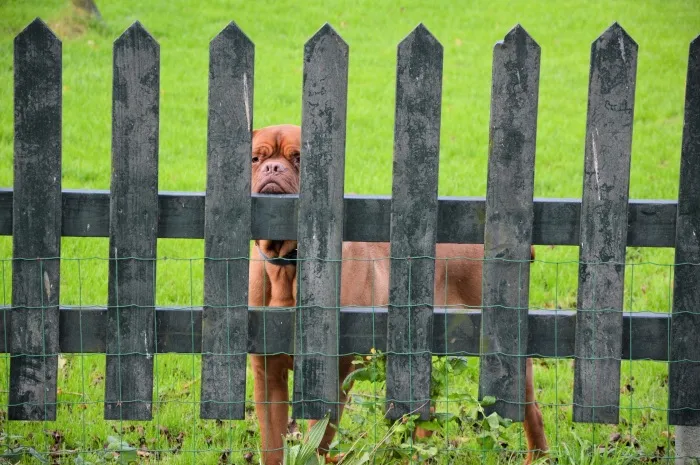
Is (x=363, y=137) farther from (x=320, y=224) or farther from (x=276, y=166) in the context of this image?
(x=320, y=224)

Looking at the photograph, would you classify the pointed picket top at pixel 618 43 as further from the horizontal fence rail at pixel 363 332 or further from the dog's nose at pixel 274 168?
the dog's nose at pixel 274 168

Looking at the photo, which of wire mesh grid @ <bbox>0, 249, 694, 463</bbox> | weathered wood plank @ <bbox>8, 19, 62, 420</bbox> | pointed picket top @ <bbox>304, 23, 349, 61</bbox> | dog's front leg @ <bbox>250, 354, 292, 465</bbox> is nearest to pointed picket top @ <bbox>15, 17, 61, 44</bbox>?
weathered wood plank @ <bbox>8, 19, 62, 420</bbox>

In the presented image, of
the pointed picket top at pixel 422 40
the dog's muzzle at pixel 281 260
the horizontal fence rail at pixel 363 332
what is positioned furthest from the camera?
the dog's muzzle at pixel 281 260

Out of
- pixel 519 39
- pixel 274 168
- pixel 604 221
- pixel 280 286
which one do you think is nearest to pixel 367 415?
pixel 280 286

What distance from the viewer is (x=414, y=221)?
12.3ft

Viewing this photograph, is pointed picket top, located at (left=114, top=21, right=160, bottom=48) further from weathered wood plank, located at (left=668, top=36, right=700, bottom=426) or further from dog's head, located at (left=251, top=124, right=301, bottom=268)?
weathered wood plank, located at (left=668, top=36, right=700, bottom=426)

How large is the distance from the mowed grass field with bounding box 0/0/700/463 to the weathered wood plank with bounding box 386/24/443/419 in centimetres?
24

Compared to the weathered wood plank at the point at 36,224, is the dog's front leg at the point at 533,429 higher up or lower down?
lower down

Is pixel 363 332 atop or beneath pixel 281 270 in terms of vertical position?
beneath

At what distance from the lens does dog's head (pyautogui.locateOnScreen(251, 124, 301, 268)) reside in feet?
14.1

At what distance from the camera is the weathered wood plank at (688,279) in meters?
3.71


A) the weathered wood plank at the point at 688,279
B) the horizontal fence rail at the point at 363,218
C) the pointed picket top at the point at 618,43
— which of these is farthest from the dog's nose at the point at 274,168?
the weathered wood plank at the point at 688,279

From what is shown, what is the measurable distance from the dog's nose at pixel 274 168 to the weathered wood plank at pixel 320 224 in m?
0.63

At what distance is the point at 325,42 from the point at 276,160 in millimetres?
922
